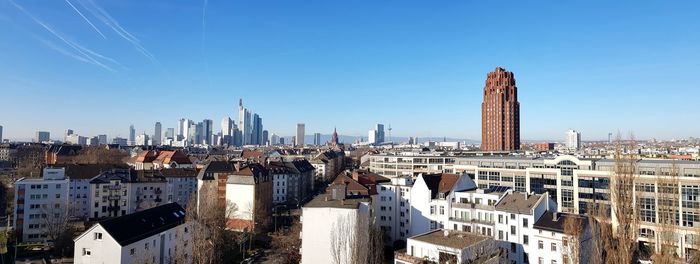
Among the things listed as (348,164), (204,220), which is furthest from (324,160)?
(204,220)

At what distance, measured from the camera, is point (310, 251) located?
3409 cm

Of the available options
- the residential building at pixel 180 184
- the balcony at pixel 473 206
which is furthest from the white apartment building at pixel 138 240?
the residential building at pixel 180 184

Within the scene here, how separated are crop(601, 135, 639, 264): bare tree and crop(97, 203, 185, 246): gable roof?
96.1 feet

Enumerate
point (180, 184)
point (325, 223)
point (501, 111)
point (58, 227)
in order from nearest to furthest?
1. point (325, 223)
2. point (58, 227)
3. point (180, 184)
4. point (501, 111)

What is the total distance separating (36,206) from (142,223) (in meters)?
25.9

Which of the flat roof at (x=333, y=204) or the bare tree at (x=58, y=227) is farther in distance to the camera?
the bare tree at (x=58, y=227)

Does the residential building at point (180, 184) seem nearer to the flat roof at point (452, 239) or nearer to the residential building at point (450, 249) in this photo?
the residential building at point (450, 249)

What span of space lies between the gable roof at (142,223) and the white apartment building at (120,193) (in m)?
23.7

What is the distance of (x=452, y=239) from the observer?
30047 millimetres

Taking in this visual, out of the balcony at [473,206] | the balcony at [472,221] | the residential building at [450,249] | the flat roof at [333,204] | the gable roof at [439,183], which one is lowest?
the residential building at [450,249]

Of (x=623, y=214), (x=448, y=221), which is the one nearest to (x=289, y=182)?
(x=448, y=221)

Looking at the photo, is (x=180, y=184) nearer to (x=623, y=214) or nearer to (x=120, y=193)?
(x=120, y=193)

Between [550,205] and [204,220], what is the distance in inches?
1163

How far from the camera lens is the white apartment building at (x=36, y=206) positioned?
157ft
